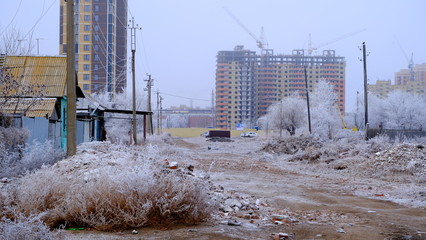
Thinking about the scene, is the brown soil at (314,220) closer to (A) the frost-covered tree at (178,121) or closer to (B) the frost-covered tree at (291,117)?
(B) the frost-covered tree at (291,117)

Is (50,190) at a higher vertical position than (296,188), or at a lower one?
higher

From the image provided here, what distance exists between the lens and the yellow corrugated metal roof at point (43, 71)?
22562 mm

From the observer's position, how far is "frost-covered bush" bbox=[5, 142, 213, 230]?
7590mm

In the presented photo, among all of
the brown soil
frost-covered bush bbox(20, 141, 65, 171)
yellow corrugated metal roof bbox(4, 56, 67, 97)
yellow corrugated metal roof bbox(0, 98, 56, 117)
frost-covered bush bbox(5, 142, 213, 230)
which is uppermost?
yellow corrugated metal roof bbox(4, 56, 67, 97)

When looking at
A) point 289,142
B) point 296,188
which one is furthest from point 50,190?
point 289,142

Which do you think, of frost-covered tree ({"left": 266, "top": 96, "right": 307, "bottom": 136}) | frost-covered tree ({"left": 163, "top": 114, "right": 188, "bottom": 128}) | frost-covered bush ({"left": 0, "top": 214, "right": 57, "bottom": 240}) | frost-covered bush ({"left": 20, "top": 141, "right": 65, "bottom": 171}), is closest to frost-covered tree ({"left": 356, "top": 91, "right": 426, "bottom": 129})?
frost-covered tree ({"left": 266, "top": 96, "right": 307, "bottom": 136})

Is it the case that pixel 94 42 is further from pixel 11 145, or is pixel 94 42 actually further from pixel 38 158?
pixel 38 158

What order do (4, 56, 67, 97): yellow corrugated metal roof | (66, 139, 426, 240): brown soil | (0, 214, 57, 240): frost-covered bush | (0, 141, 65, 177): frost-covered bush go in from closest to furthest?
(0, 214, 57, 240): frost-covered bush
(66, 139, 426, 240): brown soil
(0, 141, 65, 177): frost-covered bush
(4, 56, 67, 97): yellow corrugated metal roof

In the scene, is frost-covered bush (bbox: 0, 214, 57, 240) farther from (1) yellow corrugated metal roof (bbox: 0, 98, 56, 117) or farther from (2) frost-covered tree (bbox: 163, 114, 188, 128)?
(2) frost-covered tree (bbox: 163, 114, 188, 128)

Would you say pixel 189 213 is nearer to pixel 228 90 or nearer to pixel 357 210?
pixel 357 210

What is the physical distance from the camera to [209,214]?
27.7 feet

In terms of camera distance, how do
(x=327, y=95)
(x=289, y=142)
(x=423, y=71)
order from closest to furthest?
1. (x=289, y=142)
2. (x=327, y=95)
3. (x=423, y=71)

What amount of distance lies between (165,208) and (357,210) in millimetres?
5620

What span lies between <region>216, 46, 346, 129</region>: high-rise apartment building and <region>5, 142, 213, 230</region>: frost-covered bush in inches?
5126
